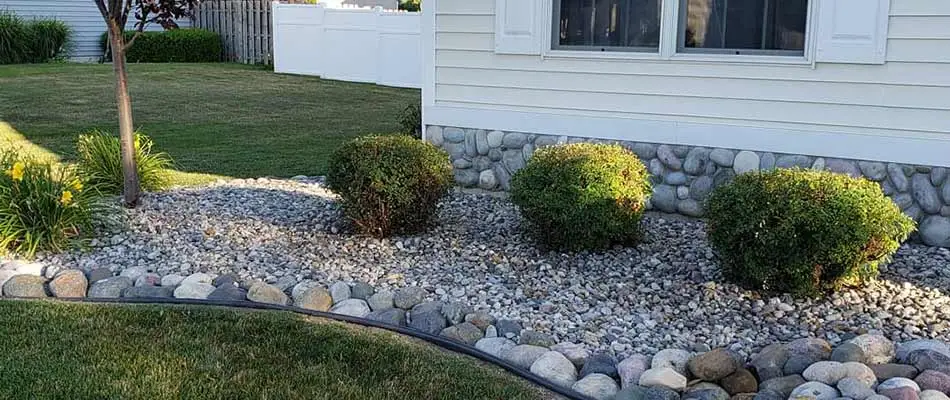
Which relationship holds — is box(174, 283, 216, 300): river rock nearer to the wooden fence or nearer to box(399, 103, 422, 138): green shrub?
box(399, 103, 422, 138): green shrub

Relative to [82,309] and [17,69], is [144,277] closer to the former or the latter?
[82,309]

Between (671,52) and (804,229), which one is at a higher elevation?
(671,52)

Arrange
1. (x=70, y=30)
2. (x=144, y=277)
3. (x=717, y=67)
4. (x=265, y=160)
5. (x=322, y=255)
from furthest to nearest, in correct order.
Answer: (x=70, y=30), (x=265, y=160), (x=717, y=67), (x=322, y=255), (x=144, y=277)

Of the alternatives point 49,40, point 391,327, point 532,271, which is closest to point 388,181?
point 532,271

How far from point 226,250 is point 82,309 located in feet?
3.61

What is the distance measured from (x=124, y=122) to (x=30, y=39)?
15110 mm

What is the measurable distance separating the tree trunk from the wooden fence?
13.4 meters

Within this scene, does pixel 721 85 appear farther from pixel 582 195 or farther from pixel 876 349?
pixel 876 349

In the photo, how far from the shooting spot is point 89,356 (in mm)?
3654

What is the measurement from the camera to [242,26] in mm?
20203

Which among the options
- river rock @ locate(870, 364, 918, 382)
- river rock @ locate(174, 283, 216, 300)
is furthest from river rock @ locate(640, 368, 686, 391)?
river rock @ locate(174, 283, 216, 300)

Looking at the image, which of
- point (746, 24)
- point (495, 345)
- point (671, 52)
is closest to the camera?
point (495, 345)

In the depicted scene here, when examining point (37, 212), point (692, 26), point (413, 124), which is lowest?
point (37, 212)

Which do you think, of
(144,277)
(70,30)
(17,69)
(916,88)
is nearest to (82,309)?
(144,277)
